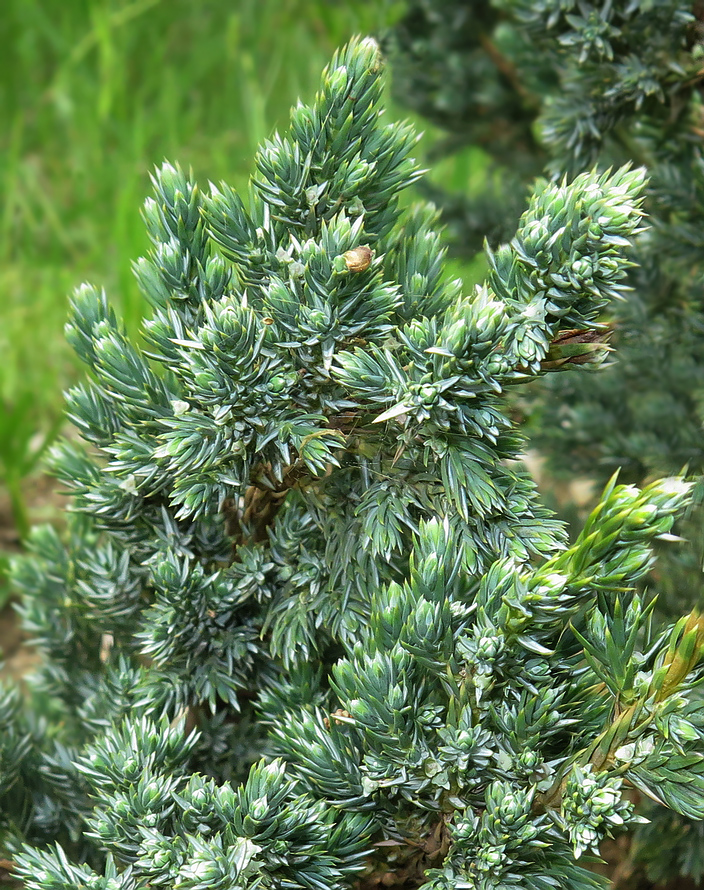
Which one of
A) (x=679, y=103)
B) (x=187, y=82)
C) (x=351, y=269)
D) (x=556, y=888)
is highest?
(x=187, y=82)

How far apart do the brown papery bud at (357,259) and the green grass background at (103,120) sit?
1544 mm

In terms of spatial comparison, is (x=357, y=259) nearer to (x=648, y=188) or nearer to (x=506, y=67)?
(x=648, y=188)

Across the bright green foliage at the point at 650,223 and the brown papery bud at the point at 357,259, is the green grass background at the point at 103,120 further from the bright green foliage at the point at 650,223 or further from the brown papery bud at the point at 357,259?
the brown papery bud at the point at 357,259

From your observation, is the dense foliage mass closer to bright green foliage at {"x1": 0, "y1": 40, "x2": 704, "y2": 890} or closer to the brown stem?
the brown stem

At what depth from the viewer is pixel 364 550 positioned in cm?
91

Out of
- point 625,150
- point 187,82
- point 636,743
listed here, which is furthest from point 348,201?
point 187,82

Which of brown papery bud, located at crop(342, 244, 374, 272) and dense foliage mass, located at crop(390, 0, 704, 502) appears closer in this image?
brown papery bud, located at crop(342, 244, 374, 272)

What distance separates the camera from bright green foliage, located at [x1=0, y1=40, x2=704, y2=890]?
2.64 feet

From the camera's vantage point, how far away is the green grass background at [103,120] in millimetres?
2684

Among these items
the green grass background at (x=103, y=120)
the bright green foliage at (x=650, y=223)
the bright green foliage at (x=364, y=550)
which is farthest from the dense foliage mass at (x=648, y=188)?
the green grass background at (x=103, y=120)

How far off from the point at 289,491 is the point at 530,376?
0.98 ft

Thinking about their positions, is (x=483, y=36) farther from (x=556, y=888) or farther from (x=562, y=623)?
(x=556, y=888)

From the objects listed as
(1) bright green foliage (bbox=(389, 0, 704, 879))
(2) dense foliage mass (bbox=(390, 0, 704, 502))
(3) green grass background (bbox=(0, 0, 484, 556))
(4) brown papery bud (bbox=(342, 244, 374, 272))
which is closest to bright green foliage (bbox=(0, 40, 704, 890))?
(4) brown papery bud (bbox=(342, 244, 374, 272))

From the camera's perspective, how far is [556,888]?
844 millimetres
